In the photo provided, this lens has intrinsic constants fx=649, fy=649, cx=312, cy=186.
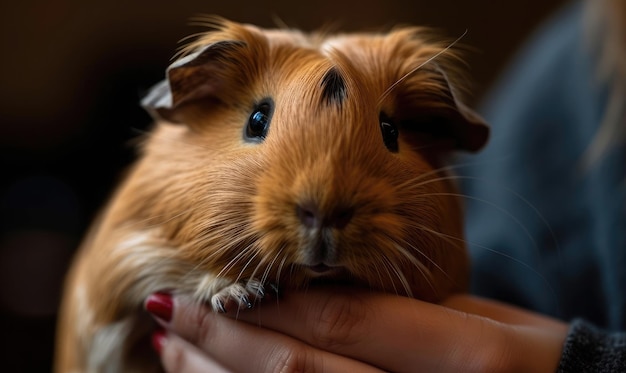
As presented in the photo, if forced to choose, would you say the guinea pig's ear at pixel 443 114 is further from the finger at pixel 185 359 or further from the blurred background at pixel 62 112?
the blurred background at pixel 62 112

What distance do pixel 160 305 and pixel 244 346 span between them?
0.59 ft

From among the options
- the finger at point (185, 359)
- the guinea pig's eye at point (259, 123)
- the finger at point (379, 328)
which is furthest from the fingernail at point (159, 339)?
the guinea pig's eye at point (259, 123)

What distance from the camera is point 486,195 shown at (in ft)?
7.12

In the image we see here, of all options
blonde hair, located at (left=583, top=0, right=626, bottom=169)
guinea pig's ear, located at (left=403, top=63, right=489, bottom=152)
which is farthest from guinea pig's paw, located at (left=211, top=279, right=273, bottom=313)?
blonde hair, located at (left=583, top=0, right=626, bottom=169)

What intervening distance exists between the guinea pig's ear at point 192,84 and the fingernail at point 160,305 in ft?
1.10

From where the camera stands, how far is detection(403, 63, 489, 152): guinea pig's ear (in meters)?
1.17

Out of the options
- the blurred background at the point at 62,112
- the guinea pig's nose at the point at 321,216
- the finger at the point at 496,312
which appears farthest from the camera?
the blurred background at the point at 62,112

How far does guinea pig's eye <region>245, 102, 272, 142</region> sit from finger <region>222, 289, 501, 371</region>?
0.27m

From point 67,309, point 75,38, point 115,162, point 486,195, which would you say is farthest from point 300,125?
point 75,38

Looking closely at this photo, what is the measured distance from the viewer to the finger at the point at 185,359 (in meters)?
1.25

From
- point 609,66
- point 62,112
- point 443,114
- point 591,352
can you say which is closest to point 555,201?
point 609,66

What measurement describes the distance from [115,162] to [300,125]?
1.88 metres

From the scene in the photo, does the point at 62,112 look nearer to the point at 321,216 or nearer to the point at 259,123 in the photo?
the point at 259,123

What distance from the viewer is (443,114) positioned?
48.2 inches
